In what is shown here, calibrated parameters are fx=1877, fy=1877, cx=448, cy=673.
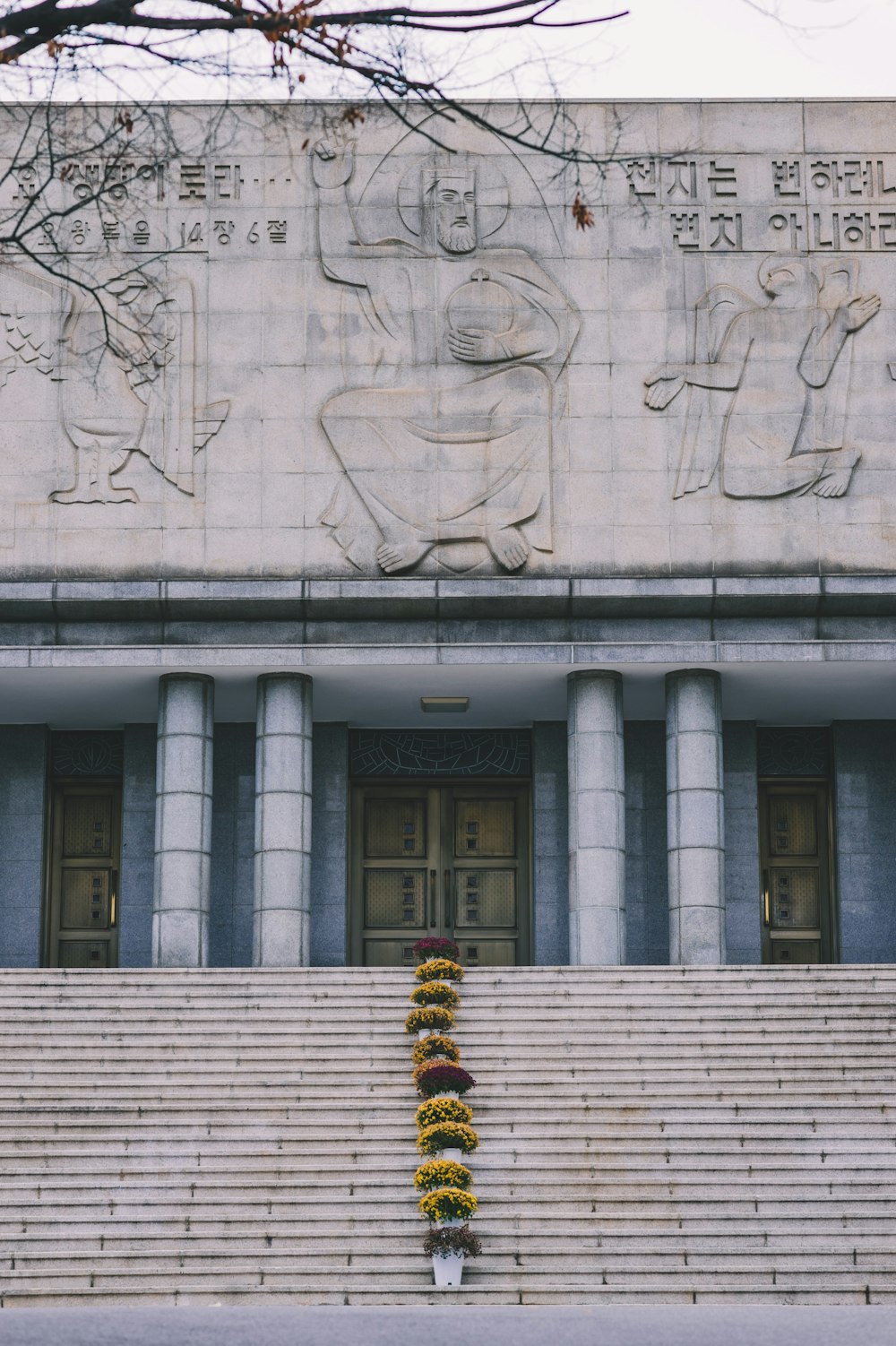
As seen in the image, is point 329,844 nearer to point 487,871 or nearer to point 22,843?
point 487,871

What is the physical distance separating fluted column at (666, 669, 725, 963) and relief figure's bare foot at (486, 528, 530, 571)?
8.65 feet

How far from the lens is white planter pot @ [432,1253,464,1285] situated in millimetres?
15125

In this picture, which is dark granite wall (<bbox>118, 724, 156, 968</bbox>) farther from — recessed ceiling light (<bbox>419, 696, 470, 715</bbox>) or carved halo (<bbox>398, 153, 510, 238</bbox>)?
carved halo (<bbox>398, 153, 510, 238</bbox>)

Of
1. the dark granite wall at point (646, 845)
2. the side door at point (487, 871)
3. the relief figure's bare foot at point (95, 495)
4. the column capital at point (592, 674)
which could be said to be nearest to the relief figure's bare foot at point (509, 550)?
the column capital at point (592, 674)

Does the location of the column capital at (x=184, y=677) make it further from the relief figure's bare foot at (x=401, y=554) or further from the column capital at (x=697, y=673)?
the column capital at (x=697, y=673)

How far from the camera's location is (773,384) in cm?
2555

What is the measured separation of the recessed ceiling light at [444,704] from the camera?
26812mm

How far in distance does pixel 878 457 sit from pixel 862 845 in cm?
579

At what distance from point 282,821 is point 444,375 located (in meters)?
6.44

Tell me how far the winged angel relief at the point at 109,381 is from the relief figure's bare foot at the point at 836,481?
8.11 metres

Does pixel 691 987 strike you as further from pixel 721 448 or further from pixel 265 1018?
pixel 721 448

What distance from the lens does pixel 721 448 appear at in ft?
83.4

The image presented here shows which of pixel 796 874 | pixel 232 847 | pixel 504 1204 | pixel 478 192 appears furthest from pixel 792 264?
pixel 504 1204

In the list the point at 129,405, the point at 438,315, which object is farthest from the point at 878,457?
the point at 129,405
